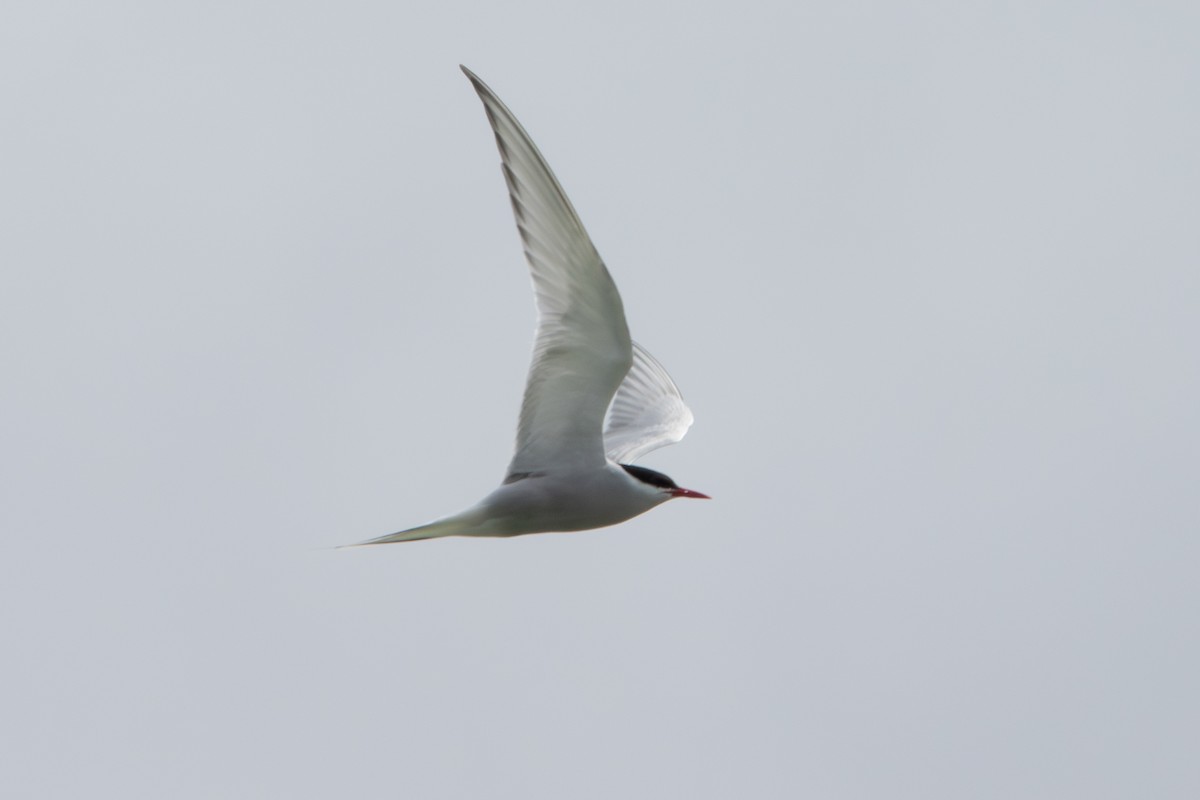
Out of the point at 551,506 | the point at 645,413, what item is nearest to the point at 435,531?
the point at 551,506

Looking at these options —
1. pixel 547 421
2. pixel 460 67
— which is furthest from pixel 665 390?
pixel 460 67

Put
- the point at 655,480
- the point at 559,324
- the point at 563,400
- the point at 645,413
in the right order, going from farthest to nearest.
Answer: the point at 645,413 → the point at 655,480 → the point at 563,400 → the point at 559,324

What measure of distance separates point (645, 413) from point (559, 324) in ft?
9.71

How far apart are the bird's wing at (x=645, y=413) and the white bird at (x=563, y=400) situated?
5.23 feet

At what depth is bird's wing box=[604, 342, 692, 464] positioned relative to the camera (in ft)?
34.2

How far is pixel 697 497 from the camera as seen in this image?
9.18 metres

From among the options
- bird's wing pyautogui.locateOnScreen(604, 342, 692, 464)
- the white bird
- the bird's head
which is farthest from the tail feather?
bird's wing pyautogui.locateOnScreen(604, 342, 692, 464)

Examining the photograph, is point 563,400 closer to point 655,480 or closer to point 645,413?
point 655,480

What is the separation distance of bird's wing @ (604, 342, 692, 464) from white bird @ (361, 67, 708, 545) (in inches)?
62.7

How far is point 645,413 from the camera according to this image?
10805 millimetres

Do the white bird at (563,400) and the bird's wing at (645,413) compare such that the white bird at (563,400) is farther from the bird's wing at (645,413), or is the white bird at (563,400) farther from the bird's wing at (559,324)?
the bird's wing at (645,413)

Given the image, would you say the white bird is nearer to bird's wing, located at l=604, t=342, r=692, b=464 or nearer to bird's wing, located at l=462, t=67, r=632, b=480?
bird's wing, located at l=462, t=67, r=632, b=480

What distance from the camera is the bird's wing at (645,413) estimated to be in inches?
411

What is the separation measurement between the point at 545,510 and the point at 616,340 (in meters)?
1.05
